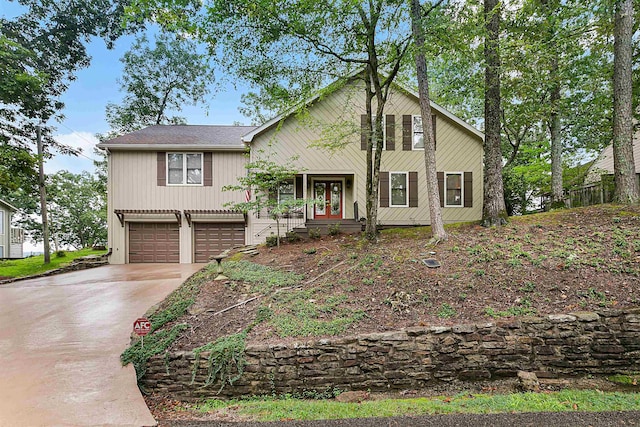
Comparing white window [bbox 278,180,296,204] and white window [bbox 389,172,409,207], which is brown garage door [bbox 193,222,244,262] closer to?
white window [bbox 278,180,296,204]

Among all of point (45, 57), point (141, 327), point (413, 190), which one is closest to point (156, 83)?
point (45, 57)

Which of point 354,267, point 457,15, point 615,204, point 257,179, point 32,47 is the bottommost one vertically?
point 354,267

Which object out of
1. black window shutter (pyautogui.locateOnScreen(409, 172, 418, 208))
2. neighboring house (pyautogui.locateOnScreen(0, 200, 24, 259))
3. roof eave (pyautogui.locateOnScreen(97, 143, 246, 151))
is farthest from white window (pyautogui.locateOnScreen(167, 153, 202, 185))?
neighboring house (pyautogui.locateOnScreen(0, 200, 24, 259))

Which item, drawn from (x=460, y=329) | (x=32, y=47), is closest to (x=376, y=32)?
(x=460, y=329)

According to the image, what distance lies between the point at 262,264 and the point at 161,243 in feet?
24.0

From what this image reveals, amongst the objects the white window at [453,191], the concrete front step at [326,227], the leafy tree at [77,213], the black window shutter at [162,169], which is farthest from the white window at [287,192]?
the leafy tree at [77,213]

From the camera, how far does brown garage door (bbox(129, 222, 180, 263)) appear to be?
12414mm

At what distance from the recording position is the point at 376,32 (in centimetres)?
752

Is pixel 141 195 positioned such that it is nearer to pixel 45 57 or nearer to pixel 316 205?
pixel 316 205

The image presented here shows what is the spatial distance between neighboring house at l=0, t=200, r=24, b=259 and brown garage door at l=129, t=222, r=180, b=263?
1499 centimetres

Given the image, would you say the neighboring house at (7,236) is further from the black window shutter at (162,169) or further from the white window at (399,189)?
the white window at (399,189)

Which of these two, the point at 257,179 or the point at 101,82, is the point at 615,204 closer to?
the point at 257,179

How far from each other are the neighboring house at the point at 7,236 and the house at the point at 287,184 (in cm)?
1503

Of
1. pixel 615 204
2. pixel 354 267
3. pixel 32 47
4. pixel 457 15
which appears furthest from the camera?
pixel 32 47
